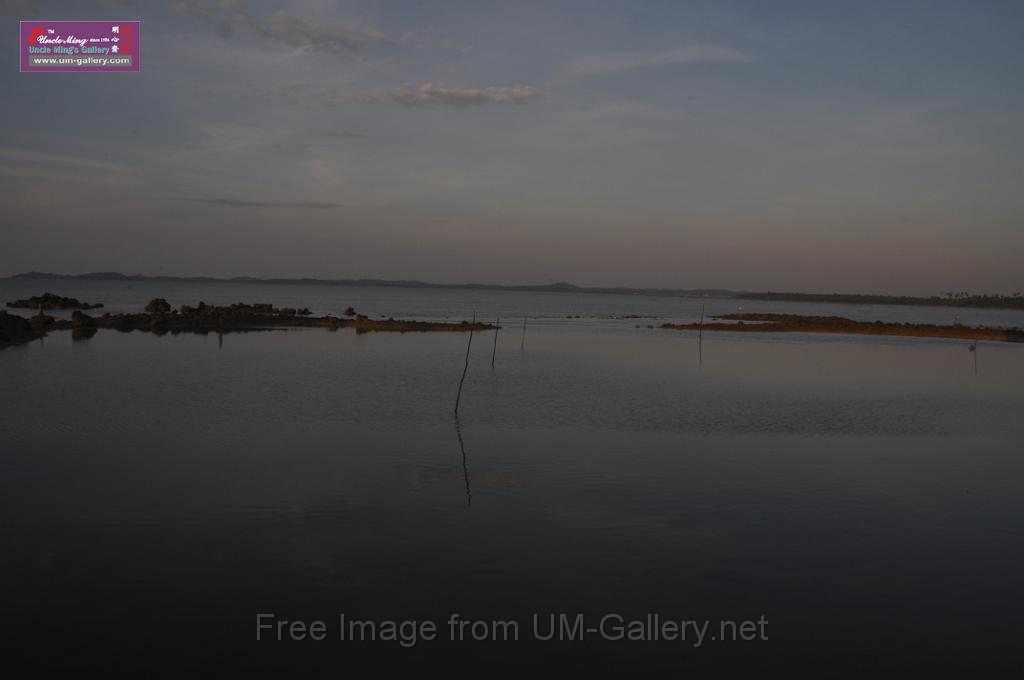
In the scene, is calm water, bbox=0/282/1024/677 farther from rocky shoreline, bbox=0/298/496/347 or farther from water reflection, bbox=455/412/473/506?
rocky shoreline, bbox=0/298/496/347

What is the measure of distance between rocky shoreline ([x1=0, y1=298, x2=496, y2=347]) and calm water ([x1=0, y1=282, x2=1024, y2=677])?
2019 cm

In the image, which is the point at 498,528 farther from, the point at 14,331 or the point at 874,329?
the point at 874,329

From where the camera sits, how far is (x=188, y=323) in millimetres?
56938

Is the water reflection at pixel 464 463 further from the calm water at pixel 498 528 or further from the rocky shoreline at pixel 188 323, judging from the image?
the rocky shoreline at pixel 188 323

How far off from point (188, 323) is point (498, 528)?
5072 centimetres

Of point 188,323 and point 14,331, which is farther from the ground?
point 188,323

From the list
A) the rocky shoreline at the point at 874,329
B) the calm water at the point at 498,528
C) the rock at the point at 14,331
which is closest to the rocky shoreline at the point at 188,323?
the rock at the point at 14,331

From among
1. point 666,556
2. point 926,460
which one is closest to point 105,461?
point 666,556

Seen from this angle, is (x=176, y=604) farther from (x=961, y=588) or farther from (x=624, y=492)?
(x=961, y=588)

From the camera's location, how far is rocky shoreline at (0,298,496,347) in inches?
1743

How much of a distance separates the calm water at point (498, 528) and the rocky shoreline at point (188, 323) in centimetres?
2019

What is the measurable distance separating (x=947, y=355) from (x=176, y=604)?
51.8 metres

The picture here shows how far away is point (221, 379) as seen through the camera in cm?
2936

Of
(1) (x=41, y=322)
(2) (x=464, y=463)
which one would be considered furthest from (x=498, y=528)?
(1) (x=41, y=322)
